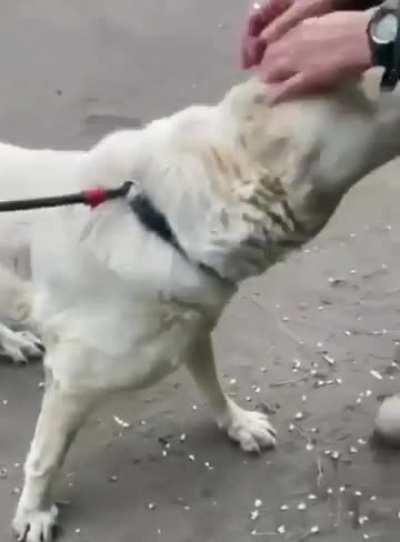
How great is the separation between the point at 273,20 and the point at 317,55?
0.22 m

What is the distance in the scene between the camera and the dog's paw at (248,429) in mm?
2273

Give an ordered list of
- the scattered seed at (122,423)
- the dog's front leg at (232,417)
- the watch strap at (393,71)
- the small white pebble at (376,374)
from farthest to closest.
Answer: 1. the small white pebble at (376,374)
2. the scattered seed at (122,423)
3. the dog's front leg at (232,417)
4. the watch strap at (393,71)

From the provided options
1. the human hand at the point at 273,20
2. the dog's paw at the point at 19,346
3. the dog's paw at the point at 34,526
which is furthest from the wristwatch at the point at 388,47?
the dog's paw at the point at 19,346

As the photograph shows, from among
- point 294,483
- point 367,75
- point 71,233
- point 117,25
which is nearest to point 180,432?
point 294,483

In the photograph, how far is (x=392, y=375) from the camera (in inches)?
97.0

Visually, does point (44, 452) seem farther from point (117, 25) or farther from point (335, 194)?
point (117, 25)

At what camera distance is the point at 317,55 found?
60.8 inches

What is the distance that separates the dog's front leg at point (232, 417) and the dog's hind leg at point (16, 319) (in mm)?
336

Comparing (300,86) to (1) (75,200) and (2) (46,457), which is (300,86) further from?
(2) (46,457)

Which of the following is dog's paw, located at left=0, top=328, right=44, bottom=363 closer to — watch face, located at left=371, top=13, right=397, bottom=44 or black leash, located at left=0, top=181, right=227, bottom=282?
black leash, located at left=0, top=181, right=227, bottom=282

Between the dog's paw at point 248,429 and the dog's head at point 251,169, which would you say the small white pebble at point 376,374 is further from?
the dog's head at point 251,169

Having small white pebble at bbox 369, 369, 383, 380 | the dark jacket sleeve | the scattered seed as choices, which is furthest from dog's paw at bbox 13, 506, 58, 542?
the dark jacket sleeve

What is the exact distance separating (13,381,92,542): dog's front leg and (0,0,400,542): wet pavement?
5cm

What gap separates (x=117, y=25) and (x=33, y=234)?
Result: 7.42ft
